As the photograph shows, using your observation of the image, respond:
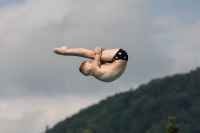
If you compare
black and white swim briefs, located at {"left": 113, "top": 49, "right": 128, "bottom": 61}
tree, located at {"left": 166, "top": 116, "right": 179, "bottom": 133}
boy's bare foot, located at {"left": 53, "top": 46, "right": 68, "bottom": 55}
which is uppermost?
tree, located at {"left": 166, "top": 116, "right": 179, "bottom": 133}

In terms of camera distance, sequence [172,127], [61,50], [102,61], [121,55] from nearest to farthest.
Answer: [121,55] < [61,50] < [102,61] < [172,127]

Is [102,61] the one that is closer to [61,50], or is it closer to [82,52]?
[82,52]

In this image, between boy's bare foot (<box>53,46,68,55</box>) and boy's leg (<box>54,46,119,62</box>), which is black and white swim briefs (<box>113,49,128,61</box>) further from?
boy's bare foot (<box>53,46,68,55</box>)

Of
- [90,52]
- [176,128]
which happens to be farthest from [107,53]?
[176,128]

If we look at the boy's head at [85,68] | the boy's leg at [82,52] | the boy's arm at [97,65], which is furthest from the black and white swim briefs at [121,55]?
the boy's head at [85,68]

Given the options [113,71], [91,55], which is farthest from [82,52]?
[113,71]

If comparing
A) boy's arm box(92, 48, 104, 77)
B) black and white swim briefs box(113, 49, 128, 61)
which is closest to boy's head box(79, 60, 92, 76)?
boy's arm box(92, 48, 104, 77)

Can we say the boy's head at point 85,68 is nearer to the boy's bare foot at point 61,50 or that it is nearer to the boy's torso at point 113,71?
the boy's torso at point 113,71

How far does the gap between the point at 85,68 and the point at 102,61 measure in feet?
1.73

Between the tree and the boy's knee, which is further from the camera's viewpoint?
the tree

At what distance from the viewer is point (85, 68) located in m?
22.8

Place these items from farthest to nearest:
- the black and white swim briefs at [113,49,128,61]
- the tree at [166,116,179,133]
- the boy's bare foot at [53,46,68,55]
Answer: the tree at [166,116,179,133], the boy's bare foot at [53,46,68,55], the black and white swim briefs at [113,49,128,61]

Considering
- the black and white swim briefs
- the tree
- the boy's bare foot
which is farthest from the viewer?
the tree

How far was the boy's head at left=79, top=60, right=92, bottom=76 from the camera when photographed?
22.8 m
